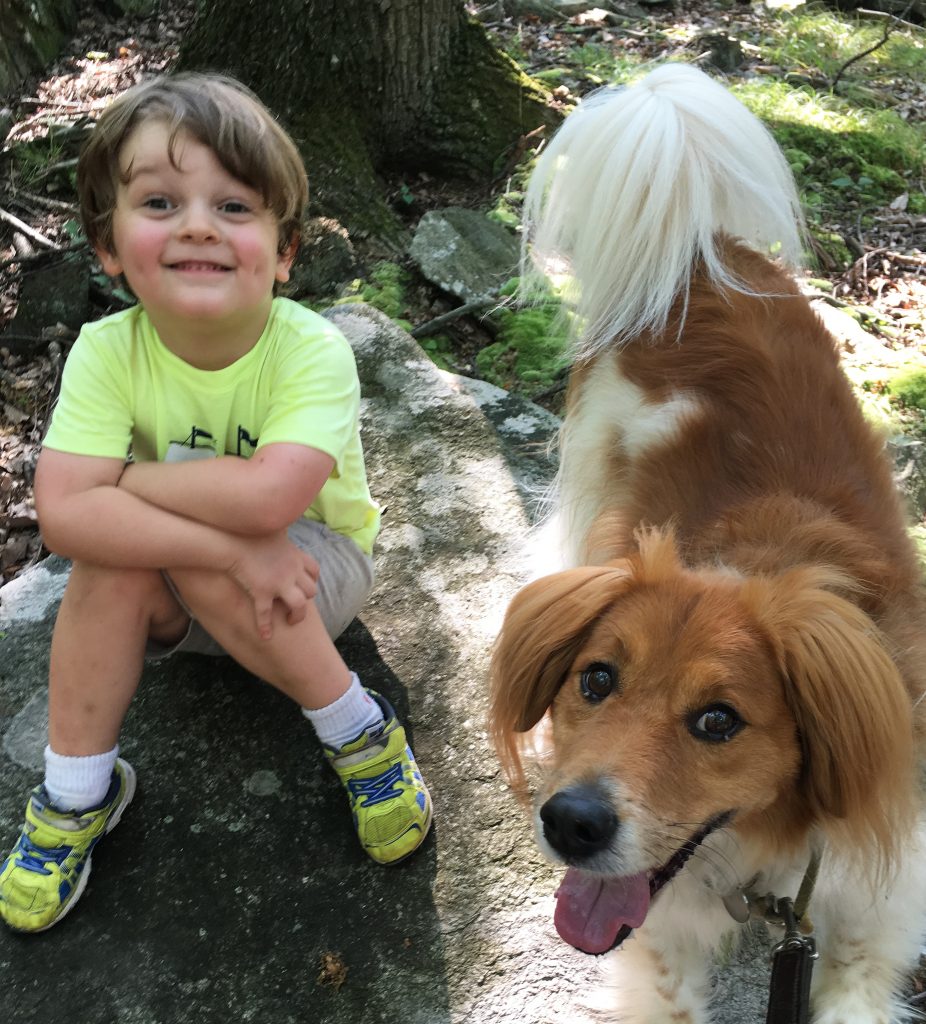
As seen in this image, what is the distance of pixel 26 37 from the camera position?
19.4 feet

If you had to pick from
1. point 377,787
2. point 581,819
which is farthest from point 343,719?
point 581,819

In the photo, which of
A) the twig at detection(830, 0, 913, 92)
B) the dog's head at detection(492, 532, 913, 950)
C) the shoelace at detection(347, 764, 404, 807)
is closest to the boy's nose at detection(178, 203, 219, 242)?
the dog's head at detection(492, 532, 913, 950)

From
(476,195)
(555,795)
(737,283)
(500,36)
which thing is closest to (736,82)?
(500,36)

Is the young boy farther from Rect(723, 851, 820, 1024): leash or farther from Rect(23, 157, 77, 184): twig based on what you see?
Rect(23, 157, 77, 184): twig

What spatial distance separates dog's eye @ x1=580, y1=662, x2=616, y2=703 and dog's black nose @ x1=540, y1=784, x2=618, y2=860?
248mm

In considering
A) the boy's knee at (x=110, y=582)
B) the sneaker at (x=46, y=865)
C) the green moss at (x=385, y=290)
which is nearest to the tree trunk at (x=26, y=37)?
the green moss at (x=385, y=290)

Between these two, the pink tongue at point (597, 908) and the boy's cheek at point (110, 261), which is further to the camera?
the boy's cheek at point (110, 261)

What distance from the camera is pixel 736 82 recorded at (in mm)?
6715

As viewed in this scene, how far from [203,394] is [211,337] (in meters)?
0.14

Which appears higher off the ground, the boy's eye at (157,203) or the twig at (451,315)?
the boy's eye at (157,203)

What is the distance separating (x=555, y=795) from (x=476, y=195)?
417 cm

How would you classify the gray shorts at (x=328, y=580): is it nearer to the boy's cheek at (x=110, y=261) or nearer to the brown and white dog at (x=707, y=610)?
the brown and white dog at (x=707, y=610)

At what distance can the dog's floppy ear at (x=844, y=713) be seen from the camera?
5.56 ft

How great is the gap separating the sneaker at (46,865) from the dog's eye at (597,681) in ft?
3.78
